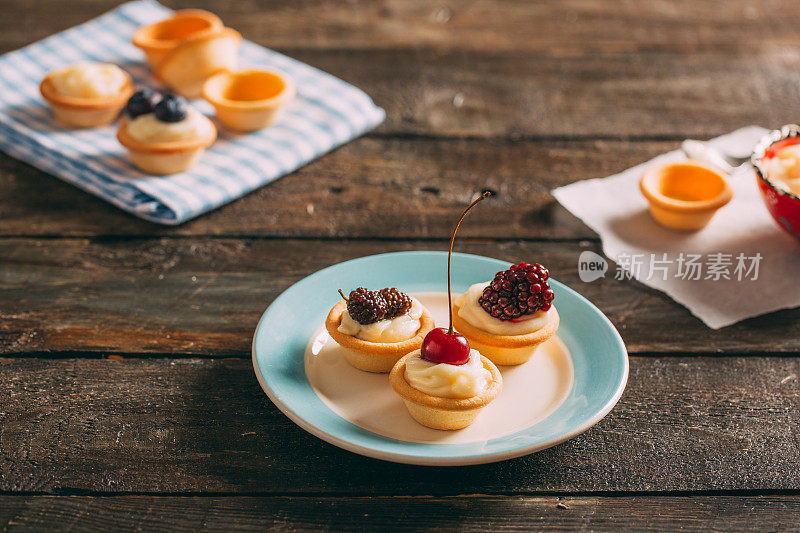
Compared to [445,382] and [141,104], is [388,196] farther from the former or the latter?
[445,382]

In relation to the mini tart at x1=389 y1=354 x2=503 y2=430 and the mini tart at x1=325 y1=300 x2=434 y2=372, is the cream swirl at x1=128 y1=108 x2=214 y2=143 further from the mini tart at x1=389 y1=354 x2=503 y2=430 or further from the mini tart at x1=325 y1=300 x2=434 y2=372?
the mini tart at x1=389 y1=354 x2=503 y2=430

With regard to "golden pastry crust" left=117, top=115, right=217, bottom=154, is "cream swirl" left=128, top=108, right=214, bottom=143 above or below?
above

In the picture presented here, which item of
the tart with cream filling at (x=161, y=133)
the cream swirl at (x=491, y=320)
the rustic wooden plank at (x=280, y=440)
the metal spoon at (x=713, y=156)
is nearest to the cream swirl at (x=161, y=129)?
the tart with cream filling at (x=161, y=133)

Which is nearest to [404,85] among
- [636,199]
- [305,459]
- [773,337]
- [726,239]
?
[636,199]

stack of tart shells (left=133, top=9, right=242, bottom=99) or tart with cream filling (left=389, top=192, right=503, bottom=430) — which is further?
stack of tart shells (left=133, top=9, right=242, bottom=99)

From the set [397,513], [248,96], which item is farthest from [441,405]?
[248,96]

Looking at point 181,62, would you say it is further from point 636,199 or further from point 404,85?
point 636,199

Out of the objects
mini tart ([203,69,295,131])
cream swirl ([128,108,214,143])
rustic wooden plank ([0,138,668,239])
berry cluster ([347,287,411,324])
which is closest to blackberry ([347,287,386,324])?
berry cluster ([347,287,411,324])
